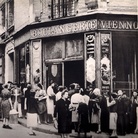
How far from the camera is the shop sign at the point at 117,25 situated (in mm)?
4672

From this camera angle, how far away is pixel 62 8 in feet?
16.9

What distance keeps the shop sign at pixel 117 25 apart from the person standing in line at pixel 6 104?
1.58m

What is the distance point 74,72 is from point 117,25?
2.93 feet

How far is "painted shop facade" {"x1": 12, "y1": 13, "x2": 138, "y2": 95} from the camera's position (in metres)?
4.61

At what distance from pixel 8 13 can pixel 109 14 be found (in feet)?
4.81

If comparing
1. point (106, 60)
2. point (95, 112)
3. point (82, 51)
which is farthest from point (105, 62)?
point (95, 112)

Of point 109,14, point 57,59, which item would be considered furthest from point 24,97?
point 109,14

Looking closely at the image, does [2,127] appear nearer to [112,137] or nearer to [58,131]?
[58,131]

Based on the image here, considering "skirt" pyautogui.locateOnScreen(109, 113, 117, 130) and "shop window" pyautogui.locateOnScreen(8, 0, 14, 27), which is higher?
"shop window" pyautogui.locateOnScreen(8, 0, 14, 27)

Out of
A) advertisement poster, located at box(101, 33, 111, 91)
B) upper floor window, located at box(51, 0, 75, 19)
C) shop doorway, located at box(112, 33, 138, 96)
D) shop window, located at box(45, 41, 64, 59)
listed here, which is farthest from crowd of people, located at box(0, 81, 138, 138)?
upper floor window, located at box(51, 0, 75, 19)

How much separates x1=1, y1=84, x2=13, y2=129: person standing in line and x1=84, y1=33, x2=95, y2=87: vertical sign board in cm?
108

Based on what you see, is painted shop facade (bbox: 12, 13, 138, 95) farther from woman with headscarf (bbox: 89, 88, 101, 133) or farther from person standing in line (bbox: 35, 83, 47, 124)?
woman with headscarf (bbox: 89, 88, 101, 133)

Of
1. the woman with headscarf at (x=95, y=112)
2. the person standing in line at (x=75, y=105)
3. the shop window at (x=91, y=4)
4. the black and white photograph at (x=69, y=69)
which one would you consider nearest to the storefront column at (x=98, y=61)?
the black and white photograph at (x=69, y=69)

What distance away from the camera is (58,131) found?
4.04 meters
